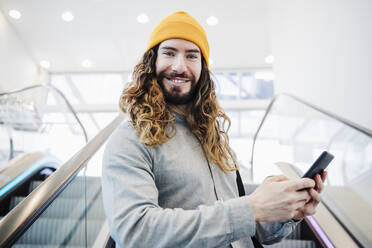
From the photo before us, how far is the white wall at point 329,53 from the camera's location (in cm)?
312

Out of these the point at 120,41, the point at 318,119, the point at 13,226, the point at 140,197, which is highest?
the point at 120,41

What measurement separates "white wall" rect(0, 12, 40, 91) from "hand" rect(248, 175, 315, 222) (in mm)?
9072

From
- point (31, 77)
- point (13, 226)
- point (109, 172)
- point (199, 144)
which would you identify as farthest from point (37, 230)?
point (31, 77)

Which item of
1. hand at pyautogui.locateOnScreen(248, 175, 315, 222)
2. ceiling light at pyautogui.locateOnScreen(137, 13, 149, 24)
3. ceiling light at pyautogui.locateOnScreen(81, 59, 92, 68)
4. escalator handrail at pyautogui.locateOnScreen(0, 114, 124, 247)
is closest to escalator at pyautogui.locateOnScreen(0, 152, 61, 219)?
escalator handrail at pyautogui.locateOnScreen(0, 114, 124, 247)

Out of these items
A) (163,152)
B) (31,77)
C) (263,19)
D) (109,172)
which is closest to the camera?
(109,172)

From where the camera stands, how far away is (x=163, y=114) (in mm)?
1324

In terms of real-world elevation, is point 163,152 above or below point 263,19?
below

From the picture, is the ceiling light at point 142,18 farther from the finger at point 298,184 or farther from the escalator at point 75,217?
the finger at point 298,184

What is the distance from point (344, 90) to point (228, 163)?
9.91ft

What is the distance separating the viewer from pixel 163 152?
3.79 feet

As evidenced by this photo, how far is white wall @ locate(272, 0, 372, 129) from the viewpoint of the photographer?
3.12 meters

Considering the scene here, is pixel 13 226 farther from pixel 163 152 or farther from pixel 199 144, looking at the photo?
pixel 199 144

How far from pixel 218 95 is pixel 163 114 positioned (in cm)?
571

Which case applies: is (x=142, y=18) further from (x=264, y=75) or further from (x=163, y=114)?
A: (x=163, y=114)
